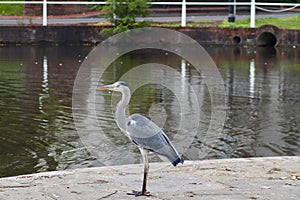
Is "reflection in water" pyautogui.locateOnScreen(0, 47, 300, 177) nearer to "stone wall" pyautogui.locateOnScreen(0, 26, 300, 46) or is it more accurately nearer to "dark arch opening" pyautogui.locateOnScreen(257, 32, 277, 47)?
"stone wall" pyautogui.locateOnScreen(0, 26, 300, 46)

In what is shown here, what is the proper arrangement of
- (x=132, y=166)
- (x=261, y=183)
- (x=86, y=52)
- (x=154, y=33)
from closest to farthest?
(x=261, y=183) → (x=132, y=166) → (x=86, y=52) → (x=154, y=33)

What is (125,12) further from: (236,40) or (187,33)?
(236,40)

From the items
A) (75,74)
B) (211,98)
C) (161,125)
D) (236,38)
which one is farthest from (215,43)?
(161,125)

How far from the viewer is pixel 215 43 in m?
26.5

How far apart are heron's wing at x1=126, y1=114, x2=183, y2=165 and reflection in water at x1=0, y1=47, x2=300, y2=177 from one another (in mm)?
2295

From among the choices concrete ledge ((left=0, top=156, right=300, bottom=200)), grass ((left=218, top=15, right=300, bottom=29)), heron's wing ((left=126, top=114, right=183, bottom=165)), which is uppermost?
grass ((left=218, top=15, right=300, bottom=29))

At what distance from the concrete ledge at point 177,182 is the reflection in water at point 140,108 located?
1.21 metres

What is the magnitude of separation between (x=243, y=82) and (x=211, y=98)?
249 cm

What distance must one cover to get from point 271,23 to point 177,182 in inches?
826

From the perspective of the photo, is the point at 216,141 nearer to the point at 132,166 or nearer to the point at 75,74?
the point at 132,166

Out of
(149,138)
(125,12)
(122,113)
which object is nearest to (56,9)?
(125,12)

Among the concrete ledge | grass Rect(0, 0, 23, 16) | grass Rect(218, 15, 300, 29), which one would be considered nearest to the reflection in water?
the concrete ledge

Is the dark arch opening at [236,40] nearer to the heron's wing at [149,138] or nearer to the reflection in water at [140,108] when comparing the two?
the reflection in water at [140,108]

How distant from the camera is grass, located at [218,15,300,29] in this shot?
27.0 m
